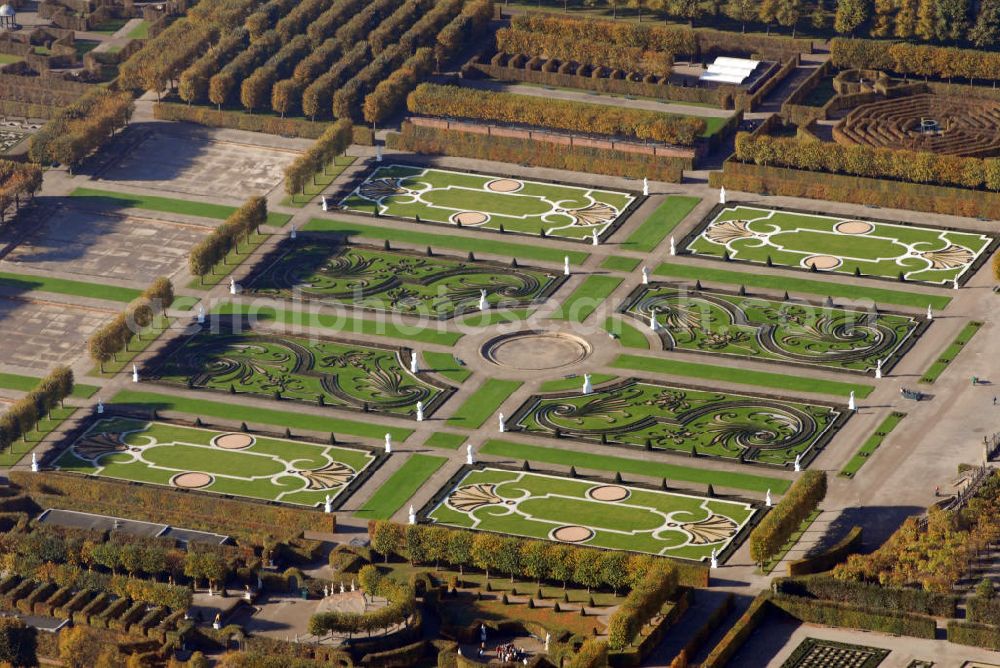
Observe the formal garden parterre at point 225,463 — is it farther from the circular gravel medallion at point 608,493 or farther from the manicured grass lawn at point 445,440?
the circular gravel medallion at point 608,493

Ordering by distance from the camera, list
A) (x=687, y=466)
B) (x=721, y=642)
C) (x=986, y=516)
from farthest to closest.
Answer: (x=687, y=466)
(x=986, y=516)
(x=721, y=642)

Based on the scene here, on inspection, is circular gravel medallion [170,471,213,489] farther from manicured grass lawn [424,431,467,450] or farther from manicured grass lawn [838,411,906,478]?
manicured grass lawn [838,411,906,478]

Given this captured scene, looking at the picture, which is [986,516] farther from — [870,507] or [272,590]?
[272,590]

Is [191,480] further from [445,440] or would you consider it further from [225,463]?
[445,440]

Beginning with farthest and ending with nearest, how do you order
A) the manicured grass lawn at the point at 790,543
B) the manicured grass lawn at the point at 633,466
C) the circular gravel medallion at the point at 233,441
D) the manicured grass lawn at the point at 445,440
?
the circular gravel medallion at the point at 233,441 → the manicured grass lawn at the point at 445,440 → the manicured grass lawn at the point at 633,466 → the manicured grass lawn at the point at 790,543

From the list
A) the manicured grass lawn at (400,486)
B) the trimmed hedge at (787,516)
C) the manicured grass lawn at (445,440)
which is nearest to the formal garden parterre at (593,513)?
the manicured grass lawn at (400,486)

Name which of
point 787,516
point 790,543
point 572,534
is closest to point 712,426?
point 790,543

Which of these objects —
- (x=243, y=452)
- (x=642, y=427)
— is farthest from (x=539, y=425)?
(x=243, y=452)
